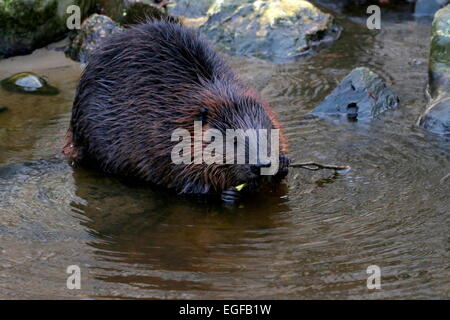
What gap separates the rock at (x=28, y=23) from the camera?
9.17m

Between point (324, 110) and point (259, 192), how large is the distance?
1971 mm

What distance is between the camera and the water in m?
4.39

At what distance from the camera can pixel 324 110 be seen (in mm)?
7504

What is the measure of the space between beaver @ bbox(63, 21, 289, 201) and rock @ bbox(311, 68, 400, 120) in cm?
163

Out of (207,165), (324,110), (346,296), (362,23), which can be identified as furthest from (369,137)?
(362,23)

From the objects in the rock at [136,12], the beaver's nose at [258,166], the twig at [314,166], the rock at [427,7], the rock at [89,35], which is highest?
the rock at [427,7]

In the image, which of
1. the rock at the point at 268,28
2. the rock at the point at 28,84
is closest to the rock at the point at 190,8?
the rock at the point at 268,28

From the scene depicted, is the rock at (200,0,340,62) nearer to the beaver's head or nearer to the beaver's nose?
the beaver's head

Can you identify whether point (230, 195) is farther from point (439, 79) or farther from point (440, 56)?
point (440, 56)

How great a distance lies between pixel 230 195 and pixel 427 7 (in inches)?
257

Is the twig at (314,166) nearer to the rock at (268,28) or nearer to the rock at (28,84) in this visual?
the rock at (28,84)

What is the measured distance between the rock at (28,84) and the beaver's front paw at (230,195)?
329 cm
